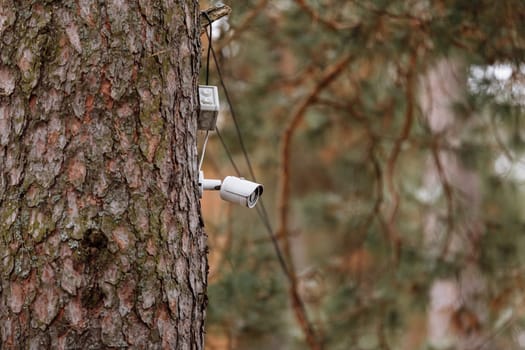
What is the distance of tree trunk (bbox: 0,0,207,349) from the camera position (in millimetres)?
1548

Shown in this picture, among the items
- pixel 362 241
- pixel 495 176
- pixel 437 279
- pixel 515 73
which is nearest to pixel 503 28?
pixel 515 73

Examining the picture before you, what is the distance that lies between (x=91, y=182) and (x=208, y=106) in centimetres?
36

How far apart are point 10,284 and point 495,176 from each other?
426cm

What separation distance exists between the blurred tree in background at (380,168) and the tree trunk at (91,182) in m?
1.52

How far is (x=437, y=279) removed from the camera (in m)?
4.77

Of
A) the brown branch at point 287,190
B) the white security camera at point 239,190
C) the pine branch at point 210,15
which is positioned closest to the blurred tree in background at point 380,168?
the brown branch at point 287,190

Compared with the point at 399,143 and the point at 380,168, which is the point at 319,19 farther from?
the point at 380,168

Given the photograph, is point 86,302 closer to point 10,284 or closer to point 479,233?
point 10,284

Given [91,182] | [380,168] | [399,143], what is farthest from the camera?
[380,168]

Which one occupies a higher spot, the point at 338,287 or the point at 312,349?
the point at 338,287

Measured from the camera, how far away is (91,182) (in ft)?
5.13

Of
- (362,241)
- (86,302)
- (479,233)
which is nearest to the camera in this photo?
(86,302)

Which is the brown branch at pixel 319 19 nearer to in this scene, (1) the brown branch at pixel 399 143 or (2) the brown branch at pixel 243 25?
(2) the brown branch at pixel 243 25

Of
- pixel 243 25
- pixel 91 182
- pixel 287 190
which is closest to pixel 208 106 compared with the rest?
pixel 91 182
